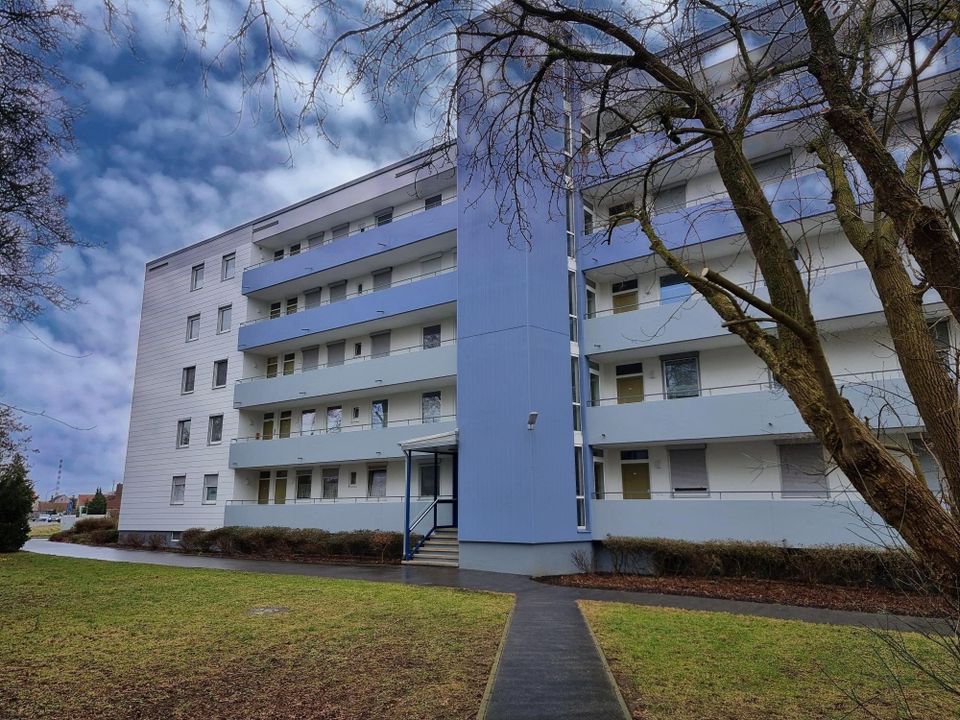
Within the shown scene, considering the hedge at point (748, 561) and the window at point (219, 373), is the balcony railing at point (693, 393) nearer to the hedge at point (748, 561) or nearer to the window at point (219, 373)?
the hedge at point (748, 561)

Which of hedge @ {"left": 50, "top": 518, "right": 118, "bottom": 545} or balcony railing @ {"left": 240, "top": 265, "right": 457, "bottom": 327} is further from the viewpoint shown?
hedge @ {"left": 50, "top": 518, "right": 118, "bottom": 545}

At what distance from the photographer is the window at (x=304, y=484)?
2816 centimetres

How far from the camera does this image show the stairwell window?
30094 millimetres

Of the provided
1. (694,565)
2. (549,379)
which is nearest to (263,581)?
(549,379)

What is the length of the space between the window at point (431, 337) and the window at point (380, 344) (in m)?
1.96

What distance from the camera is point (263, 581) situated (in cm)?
1537

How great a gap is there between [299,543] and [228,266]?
1569 centimetres

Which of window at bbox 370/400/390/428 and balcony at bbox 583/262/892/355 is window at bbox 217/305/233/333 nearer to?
window at bbox 370/400/390/428

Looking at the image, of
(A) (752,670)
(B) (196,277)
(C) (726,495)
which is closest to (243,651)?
(A) (752,670)

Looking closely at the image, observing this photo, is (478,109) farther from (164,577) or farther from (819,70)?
(164,577)

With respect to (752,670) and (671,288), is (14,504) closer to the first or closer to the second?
(671,288)

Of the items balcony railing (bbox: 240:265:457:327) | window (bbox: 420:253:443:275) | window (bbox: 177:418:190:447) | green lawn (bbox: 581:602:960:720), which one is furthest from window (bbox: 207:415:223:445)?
green lawn (bbox: 581:602:960:720)

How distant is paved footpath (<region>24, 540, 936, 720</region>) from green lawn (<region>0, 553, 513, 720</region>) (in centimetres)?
34

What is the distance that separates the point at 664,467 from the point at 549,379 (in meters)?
4.45
